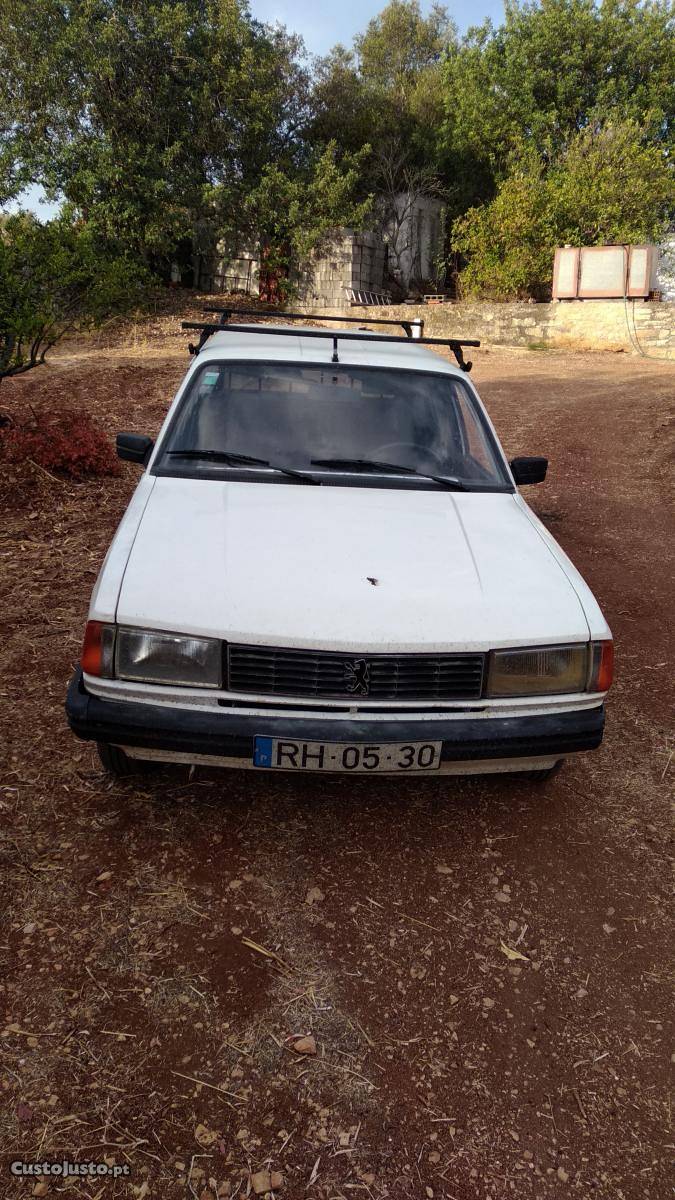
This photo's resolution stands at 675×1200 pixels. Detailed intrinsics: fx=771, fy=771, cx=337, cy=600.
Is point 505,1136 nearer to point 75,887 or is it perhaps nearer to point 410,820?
point 410,820

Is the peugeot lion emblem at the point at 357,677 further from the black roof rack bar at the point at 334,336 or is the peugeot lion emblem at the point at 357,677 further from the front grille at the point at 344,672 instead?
the black roof rack bar at the point at 334,336

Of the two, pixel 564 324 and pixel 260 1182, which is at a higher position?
pixel 564 324

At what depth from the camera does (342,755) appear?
8.44 ft

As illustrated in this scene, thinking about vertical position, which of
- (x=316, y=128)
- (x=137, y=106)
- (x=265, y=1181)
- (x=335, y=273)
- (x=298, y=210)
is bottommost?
(x=265, y=1181)

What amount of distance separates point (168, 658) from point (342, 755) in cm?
67

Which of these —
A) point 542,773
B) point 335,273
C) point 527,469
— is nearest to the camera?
point 542,773

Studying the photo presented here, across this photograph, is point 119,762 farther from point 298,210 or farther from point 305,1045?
point 298,210

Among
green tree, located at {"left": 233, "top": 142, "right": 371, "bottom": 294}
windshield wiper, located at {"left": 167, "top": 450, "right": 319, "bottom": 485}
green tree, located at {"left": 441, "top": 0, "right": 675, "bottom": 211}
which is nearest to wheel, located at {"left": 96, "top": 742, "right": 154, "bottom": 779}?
windshield wiper, located at {"left": 167, "top": 450, "right": 319, "bottom": 485}

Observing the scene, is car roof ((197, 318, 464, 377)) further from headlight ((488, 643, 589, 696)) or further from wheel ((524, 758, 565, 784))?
wheel ((524, 758, 565, 784))

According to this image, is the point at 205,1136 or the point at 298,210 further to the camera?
the point at 298,210

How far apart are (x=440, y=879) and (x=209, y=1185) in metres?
1.25

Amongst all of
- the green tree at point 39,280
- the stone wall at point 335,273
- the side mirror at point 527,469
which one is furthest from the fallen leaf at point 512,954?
the stone wall at point 335,273

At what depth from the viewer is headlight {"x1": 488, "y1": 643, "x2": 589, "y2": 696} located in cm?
264

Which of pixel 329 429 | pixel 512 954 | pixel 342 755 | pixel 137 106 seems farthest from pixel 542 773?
pixel 137 106
